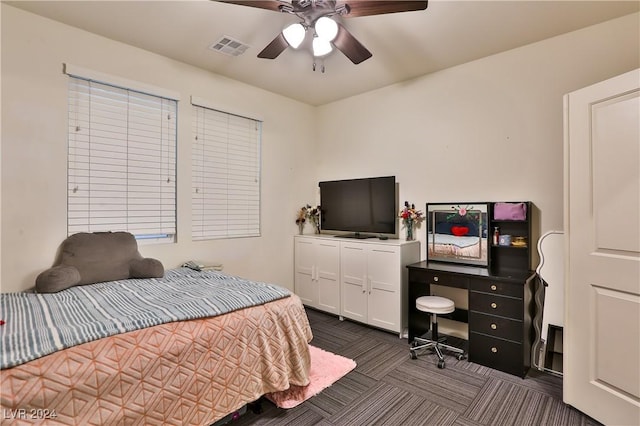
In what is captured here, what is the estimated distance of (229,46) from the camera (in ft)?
9.94

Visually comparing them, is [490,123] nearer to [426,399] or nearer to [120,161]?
[426,399]

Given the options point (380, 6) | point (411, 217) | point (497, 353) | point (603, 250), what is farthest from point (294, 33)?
point (497, 353)

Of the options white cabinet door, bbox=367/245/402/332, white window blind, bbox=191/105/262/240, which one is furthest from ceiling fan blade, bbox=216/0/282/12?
white cabinet door, bbox=367/245/402/332

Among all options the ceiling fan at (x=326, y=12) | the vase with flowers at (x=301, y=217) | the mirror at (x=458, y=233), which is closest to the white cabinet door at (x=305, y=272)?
the vase with flowers at (x=301, y=217)

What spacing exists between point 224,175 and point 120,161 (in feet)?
3.53

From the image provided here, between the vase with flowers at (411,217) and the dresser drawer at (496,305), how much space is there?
1.03 metres

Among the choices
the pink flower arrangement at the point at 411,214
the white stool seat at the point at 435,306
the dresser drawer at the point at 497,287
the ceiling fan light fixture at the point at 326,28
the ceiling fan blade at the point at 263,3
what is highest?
the ceiling fan blade at the point at 263,3

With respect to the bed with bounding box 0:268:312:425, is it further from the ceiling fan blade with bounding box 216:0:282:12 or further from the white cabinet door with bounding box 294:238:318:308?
the ceiling fan blade with bounding box 216:0:282:12

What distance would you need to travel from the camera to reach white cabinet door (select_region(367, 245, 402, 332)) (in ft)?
11.0

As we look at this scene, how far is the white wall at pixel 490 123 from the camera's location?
8.90 feet

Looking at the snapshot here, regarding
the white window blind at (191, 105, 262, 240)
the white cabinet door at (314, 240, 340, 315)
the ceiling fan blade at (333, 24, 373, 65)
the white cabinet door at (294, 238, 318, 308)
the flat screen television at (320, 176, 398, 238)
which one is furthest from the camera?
the white cabinet door at (294, 238, 318, 308)

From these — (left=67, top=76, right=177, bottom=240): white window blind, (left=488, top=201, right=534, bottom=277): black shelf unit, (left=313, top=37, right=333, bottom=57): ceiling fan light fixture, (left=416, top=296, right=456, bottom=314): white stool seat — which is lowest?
(left=416, top=296, right=456, bottom=314): white stool seat

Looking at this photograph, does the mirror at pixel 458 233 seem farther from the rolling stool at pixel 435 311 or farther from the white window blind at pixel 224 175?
the white window blind at pixel 224 175

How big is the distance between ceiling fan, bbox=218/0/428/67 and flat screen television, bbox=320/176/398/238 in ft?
5.46
